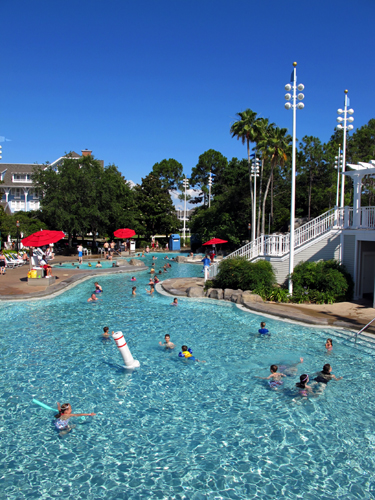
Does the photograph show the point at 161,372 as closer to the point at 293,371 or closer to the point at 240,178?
the point at 293,371

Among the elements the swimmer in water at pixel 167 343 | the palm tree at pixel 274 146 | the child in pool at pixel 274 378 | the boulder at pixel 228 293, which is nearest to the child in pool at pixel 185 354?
the swimmer in water at pixel 167 343

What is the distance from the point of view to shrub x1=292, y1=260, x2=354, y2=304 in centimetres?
1669

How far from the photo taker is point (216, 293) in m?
18.8

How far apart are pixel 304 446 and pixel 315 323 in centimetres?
729

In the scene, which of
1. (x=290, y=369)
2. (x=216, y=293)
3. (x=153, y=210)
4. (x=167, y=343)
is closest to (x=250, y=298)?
(x=216, y=293)

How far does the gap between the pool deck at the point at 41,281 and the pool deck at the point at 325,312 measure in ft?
35.6

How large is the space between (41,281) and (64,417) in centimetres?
1520

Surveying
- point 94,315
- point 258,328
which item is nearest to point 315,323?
point 258,328

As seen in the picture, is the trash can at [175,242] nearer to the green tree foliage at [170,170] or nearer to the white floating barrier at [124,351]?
the green tree foliage at [170,170]

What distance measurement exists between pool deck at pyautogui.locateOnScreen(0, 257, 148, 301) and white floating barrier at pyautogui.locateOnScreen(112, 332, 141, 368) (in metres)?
10.4

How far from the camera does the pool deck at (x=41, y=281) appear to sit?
19.1 meters

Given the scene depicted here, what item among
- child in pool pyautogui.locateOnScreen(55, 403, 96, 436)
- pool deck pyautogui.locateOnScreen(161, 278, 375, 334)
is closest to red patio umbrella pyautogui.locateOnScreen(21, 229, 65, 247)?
pool deck pyautogui.locateOnScreen(161, 278, 375, 334)

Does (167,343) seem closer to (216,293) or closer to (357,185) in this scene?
(216,293)

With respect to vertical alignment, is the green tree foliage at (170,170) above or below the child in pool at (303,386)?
above
